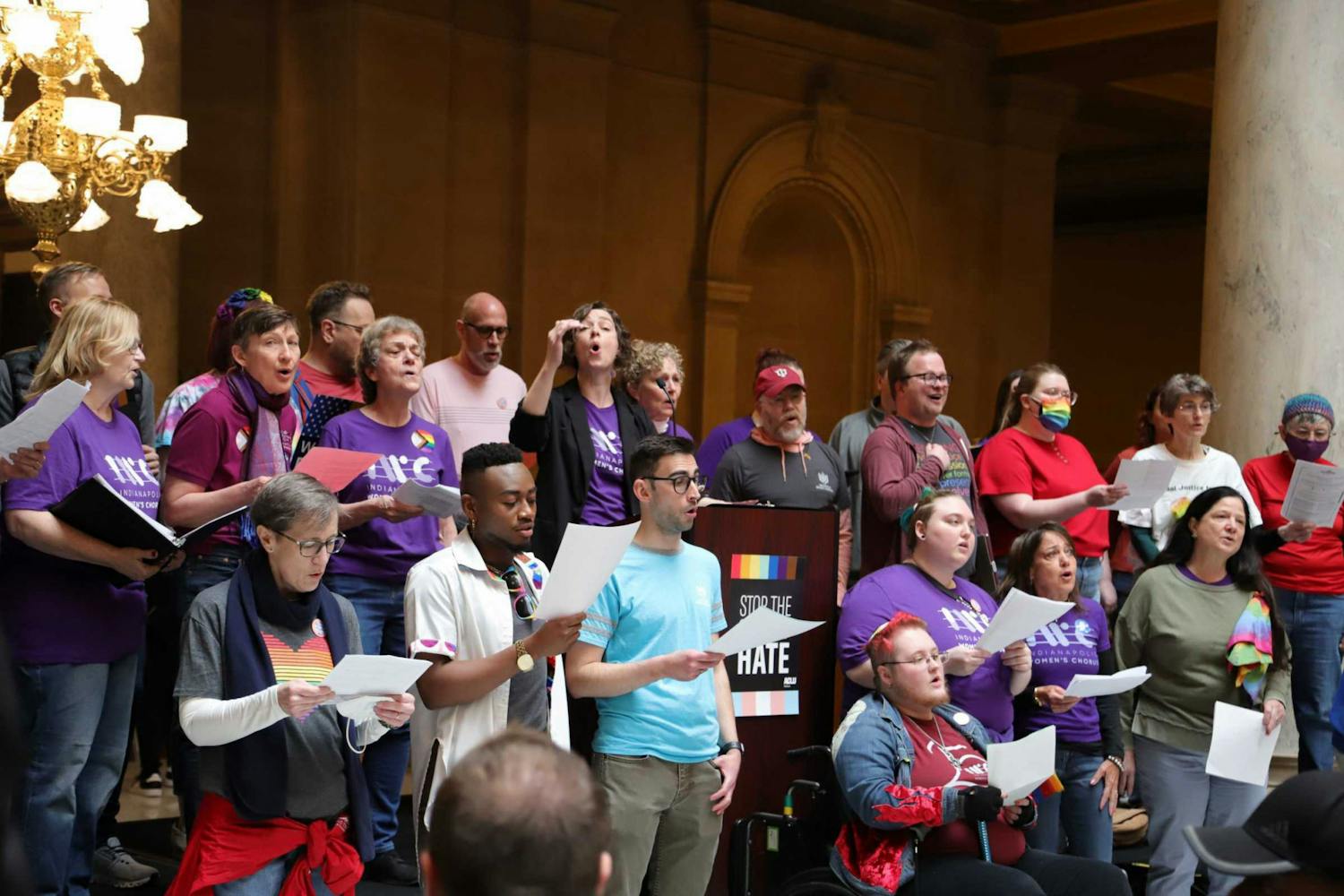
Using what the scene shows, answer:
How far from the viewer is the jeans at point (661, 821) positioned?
4219 millimetres

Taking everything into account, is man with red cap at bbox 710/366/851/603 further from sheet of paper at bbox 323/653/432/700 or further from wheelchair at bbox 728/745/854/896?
sheet of paper at bbox 323/653/432/700

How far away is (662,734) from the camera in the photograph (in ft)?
14.0

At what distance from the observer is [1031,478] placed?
6.01 metres

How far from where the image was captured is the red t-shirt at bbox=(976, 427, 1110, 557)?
596cm

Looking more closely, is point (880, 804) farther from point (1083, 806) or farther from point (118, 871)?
point (118, 871)

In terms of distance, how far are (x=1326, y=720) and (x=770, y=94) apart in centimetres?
744

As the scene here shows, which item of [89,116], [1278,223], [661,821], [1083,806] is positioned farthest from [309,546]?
[1278,223]

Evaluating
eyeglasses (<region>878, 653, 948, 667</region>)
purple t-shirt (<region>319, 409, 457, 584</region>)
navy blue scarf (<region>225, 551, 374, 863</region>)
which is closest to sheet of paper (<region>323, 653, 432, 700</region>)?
navy blue scarf (<region>225, 551, 374, 863</region>)

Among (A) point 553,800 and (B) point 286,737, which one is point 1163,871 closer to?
(B) point 286,737

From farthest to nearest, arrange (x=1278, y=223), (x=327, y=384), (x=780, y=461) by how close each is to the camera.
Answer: (x=1278, y=223), (x=780, y=461), (x=327, y=384)

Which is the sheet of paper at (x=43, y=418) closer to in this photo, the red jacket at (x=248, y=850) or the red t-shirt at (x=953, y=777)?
the red jacket at (x=248, y=850)

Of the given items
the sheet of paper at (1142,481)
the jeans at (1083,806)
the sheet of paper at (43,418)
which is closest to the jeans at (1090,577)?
the sheet of paper at (1142,481)

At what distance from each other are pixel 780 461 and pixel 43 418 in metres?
2.72

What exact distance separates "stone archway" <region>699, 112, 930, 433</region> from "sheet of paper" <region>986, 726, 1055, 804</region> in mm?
7613
